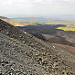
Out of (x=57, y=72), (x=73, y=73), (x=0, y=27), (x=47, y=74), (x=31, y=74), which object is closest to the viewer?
(x=31, y=74)

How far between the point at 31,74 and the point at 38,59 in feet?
9.42

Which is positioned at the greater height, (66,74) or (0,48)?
(0,48)

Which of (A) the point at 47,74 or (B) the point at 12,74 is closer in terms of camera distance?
(B) the point at 12,74

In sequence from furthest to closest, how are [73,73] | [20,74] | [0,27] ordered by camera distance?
[0,27] < [73,73] < [20,74]

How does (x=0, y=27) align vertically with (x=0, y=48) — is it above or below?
above

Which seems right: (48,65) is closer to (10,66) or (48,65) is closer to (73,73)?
(73,73)

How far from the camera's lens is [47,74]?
7.59 meters

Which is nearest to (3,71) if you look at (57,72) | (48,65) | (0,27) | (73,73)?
(48,65)

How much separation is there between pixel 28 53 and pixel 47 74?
10.2ft

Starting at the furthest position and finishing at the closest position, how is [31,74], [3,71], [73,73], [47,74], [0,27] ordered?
[0,27] < [73,73] < [47,74] < [31,74] < [3,71]

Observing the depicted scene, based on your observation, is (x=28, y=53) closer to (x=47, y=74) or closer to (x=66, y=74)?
(x=47, y=74)

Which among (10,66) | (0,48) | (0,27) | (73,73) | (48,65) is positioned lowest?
(73,73)

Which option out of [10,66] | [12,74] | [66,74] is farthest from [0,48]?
[66,74]

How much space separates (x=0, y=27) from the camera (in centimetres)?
1367
